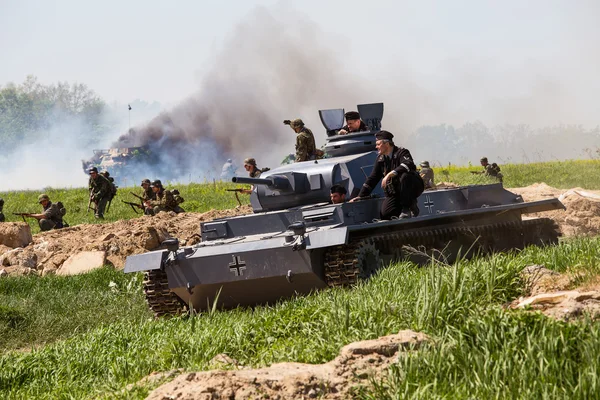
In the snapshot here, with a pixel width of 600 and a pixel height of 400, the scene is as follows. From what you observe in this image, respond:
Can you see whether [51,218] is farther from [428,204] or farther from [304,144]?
[428,204]

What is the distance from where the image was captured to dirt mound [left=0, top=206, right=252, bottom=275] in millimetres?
18328

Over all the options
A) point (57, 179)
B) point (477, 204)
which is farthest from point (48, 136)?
point (477, 204)

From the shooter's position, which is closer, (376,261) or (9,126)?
(376,261)

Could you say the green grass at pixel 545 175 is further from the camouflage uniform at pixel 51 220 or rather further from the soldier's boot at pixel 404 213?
the soldier's boot at pixel 404 213

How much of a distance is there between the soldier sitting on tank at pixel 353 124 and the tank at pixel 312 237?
23cm

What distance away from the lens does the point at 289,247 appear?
36.8ft

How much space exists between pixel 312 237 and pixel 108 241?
8582 millimetres

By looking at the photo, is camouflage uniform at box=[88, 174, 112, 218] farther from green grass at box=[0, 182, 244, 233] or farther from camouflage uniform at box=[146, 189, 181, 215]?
camouflage uniform at box=[146, 189, 181, 215]

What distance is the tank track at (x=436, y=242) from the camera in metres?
11.1

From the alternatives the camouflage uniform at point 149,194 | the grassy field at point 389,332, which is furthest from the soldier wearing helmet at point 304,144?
the camouflage uniform at point 149,194

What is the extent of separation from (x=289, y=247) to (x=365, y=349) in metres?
4.88

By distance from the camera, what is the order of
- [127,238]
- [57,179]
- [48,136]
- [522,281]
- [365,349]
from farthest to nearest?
[48,136] < [57,179] < [127,238] < [522,281] < [365,349]

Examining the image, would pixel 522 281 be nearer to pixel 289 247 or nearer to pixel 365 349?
pixel 365 349

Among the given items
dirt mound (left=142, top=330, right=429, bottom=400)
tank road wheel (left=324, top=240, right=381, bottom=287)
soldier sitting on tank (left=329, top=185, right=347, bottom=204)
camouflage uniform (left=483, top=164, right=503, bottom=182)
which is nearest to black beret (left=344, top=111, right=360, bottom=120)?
soldier sitting on tank (left=329, top=185, right=347, bottom=204)
